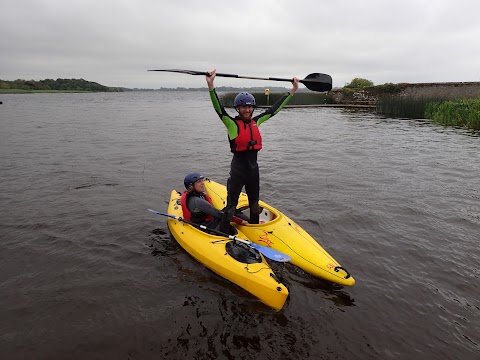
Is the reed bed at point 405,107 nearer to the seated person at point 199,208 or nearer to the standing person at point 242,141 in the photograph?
the standing person at point 242,141

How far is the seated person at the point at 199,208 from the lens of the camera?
20.0 feet

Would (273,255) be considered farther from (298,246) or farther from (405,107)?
(405,107)

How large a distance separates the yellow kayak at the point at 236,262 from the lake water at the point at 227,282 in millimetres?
225

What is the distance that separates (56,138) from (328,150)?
47.4ft

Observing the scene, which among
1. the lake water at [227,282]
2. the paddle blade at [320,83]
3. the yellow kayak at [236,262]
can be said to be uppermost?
the paddle blade at [320,83]

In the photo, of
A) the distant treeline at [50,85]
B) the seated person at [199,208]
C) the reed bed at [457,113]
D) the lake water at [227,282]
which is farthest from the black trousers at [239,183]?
the distant treeline at [50,85]

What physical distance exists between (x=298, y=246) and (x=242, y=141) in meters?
1.96

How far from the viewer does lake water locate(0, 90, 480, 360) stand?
423 cm

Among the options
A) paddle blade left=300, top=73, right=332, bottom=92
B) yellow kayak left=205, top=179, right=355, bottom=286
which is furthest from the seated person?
paddle blade left=300, top=73, right=332, bottom=92

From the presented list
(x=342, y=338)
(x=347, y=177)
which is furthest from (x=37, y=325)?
(x=347, y=177)

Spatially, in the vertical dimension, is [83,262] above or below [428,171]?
below

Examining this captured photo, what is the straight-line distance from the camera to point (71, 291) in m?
5.29

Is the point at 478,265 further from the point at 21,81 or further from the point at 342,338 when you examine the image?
the point at 21,81

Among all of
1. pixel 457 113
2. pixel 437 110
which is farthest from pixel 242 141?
pixel 437 110
